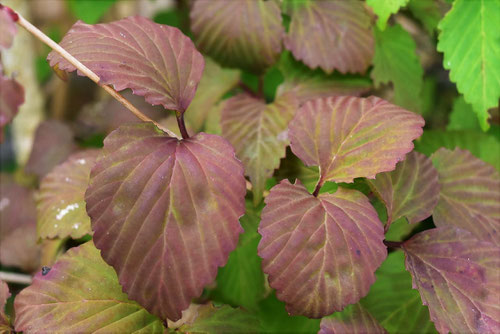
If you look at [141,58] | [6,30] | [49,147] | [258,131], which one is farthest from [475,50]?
[49,147]

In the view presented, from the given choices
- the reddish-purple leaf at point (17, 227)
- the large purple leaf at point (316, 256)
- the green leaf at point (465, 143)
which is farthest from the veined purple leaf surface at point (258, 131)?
the reddish-purple leaf at point (17, 227)

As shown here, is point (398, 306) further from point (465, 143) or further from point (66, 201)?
point (66, 201)

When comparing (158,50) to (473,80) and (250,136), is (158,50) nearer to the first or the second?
(250,136)

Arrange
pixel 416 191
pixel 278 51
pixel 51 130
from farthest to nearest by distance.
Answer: pixel 51 130 < pixel 278 51 < pixel 416 191

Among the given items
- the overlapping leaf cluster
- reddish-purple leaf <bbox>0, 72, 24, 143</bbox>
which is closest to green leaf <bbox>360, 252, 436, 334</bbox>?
the overlapping leaf cluster

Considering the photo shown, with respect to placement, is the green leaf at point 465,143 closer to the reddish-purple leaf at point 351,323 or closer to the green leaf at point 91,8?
the reddish-purple leaf at point 351,323

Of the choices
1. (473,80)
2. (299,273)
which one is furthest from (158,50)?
(473,80)
